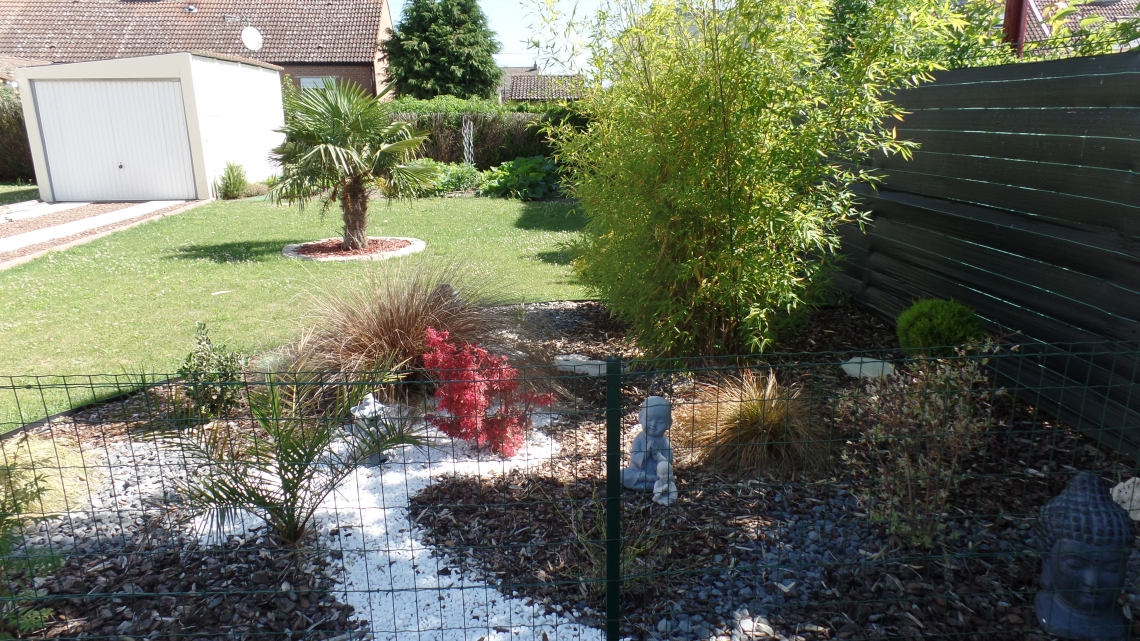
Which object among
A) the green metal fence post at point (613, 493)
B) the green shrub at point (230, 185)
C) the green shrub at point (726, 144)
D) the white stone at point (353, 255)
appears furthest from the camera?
the green shrub at point (230, 185)

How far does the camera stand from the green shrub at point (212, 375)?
4109 millimetres

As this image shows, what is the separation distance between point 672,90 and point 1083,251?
237 centimetres

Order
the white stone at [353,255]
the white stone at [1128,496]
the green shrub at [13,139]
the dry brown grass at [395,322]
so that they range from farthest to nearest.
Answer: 1. the green shrub at [13,139]
2. the white stone at [353,255]
3. the dry brown grass at [395,322]
4. the white stone at [1128,496]

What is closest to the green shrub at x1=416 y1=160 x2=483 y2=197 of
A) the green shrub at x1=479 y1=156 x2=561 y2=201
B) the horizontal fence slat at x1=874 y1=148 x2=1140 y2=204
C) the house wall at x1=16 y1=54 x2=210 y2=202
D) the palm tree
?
the green shrub at x1=479 y1=156 x2=561 y2=201

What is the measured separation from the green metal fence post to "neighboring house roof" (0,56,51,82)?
2224 centimetres

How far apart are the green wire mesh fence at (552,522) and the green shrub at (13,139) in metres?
18.8

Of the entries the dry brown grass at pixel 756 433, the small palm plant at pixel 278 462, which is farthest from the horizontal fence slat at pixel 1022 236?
the small palm plant at pixel 278 462

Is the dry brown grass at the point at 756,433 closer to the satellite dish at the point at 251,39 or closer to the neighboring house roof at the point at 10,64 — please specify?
the neighboring house roof at the point at 10,64

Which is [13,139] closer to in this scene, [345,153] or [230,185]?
[230,185]

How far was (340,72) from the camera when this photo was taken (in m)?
28.8

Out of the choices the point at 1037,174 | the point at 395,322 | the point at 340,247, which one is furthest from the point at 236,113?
the point at 1037,174

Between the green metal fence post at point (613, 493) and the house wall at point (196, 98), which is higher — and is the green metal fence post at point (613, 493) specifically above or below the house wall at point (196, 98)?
below

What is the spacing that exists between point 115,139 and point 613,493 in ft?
55.1

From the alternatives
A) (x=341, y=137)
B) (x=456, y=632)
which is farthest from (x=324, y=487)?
(x=341, y=137)
